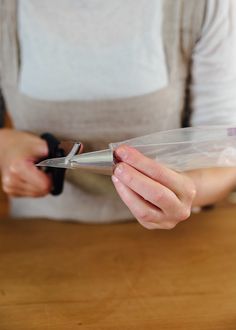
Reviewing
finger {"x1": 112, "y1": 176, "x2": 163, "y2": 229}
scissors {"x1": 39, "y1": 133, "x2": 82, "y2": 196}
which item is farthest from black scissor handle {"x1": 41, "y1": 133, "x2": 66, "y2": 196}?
finger {"x1": 112, "y1": 176, "x2": 163, "y2": 229}

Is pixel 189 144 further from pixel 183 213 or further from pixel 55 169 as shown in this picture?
pixel 55 169

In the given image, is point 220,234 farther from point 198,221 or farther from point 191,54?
point 191,54

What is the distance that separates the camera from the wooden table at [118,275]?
1.57 feet

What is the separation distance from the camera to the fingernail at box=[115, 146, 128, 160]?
1.45ft

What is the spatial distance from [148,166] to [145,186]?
0.02 meters

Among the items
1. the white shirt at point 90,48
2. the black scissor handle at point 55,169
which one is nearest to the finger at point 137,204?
the black scissor handle at point 55,169

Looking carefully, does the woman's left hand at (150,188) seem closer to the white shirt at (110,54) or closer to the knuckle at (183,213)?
the knuckle at (183,213)

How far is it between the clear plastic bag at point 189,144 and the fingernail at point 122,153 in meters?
0.04

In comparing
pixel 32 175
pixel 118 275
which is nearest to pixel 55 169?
pixel 32 175

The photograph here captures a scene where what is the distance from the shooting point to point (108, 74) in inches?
25.0

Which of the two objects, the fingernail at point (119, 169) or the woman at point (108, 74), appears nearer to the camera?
the fingernail at point (119, 169)

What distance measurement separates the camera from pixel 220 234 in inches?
23.2

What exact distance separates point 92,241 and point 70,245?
26 millimetres

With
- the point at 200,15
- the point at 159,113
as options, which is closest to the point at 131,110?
the point at 159,113
